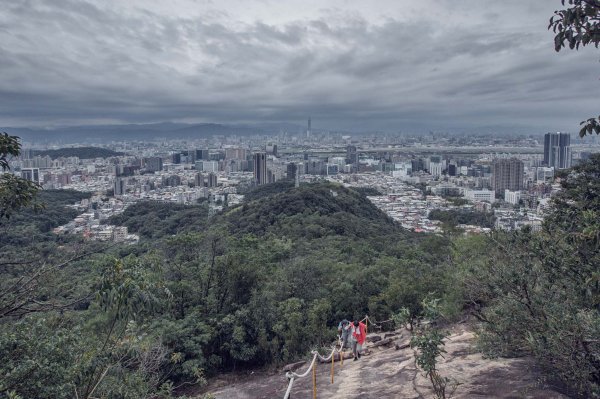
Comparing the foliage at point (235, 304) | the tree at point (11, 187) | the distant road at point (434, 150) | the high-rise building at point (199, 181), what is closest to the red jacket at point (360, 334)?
the foliage at point (235, 304)

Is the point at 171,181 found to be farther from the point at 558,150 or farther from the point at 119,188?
the point at 558,150

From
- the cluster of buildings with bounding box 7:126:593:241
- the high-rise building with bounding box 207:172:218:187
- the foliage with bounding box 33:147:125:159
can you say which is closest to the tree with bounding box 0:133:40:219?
the cluster of buildings with bounding box 7:126:593:241

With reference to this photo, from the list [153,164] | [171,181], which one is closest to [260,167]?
[171,181]

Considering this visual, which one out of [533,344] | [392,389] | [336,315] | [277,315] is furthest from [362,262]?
[533,344]

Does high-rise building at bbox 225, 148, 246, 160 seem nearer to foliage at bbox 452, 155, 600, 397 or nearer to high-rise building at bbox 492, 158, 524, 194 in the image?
high-rise building at bbox 492, 158, 524, 194

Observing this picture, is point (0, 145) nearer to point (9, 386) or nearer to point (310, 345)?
point (9, 386)

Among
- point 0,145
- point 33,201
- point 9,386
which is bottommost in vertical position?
point 9,386

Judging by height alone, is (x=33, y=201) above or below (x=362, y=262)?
above

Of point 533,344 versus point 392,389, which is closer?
point 533,344
